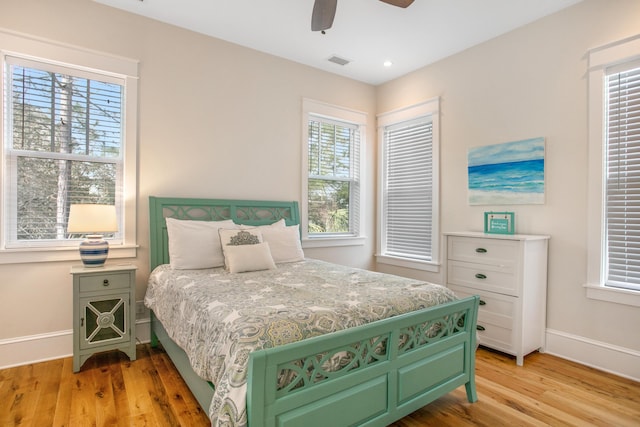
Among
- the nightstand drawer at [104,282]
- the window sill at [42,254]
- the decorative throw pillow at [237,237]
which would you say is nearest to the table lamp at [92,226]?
the nightstand drawer at [104,282]

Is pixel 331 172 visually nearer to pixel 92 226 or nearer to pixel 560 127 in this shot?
pixel 560 127

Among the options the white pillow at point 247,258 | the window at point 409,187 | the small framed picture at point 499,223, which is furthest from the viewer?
the window at point 409,187

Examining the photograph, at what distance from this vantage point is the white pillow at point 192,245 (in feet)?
9.17

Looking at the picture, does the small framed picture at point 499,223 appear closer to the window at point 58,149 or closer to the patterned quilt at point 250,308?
the patterned quilt at point 250,308

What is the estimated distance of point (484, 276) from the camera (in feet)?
10.0

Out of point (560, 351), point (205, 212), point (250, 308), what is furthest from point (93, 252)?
point (560, 351)

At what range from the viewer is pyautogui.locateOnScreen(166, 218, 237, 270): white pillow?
9.17 ft

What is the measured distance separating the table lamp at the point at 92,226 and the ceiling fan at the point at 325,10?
6.68 ft

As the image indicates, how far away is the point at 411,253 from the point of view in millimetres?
4289

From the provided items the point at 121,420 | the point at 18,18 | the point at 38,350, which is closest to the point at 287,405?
the point at 121,420

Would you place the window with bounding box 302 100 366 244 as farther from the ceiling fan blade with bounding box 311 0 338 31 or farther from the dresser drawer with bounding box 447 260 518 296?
the ceiling fan blade with bounding box 311 0 338 31

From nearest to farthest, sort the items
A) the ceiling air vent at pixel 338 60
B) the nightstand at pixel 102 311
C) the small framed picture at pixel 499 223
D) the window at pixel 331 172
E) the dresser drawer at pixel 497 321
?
the nightstand at pixel 102 311
the dresser drawer at pixel 497 321
the small framed picture at pixel 499 223
the ceiling air vent at pixel 338 60
the window at pixel 331 172

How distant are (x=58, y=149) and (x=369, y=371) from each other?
289 centimetres

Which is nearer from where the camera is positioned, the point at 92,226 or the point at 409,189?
the point at 92,226
